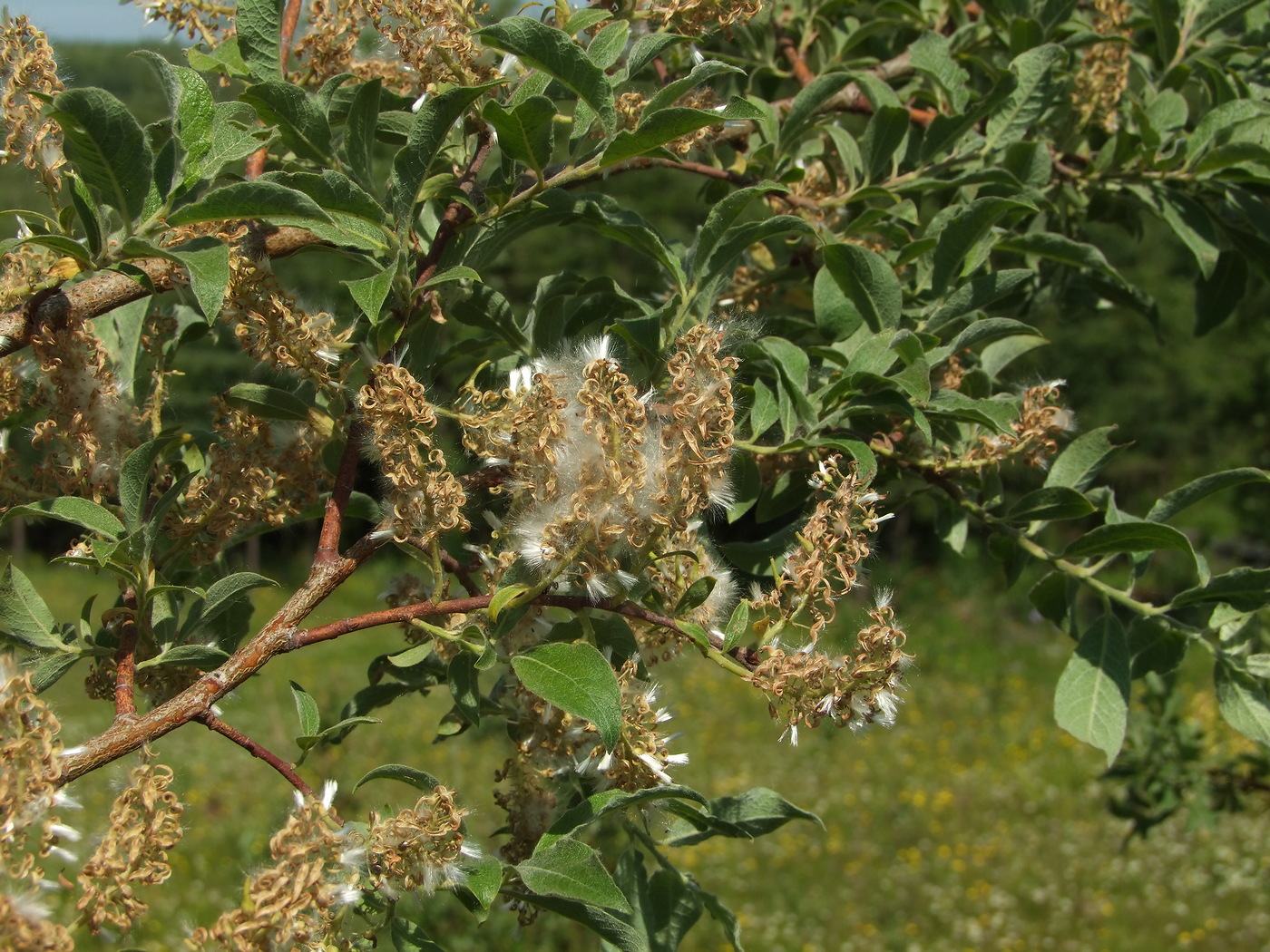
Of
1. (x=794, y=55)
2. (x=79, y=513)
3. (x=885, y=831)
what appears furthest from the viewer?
(x=885, y=831)

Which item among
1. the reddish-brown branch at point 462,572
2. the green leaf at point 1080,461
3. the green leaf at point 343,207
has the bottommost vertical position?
the green leaf at point 1080,461

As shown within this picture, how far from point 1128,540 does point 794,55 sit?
3.23 feet

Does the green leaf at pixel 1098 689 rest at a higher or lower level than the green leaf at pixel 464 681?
lower

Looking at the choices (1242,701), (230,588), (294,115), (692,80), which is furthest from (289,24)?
(1242,701)

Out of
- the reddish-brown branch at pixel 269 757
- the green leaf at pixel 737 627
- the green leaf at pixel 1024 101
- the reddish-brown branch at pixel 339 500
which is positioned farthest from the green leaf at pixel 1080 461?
the reddish-brown branch at pixel 269 757

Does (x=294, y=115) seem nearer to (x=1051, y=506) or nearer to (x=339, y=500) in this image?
(x=339, y=500)

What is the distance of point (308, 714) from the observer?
985 millimetres

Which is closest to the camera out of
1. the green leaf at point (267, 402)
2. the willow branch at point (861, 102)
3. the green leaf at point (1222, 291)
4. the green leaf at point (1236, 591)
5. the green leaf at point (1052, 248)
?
the green leaf at point (267, 402)

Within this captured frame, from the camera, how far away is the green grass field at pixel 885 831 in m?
5.64

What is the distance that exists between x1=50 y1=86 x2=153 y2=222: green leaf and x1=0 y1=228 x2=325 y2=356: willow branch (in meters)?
0.09

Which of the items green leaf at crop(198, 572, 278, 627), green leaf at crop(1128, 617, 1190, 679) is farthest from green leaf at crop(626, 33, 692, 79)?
green leaf at crop(1128, 617, 1190, 679)

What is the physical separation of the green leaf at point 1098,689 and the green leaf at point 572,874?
570mm

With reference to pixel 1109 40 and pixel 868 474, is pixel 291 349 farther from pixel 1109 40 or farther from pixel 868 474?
pixel 1109 40

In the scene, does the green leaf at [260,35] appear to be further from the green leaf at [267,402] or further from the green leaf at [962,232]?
the green leaf at [962,232]
